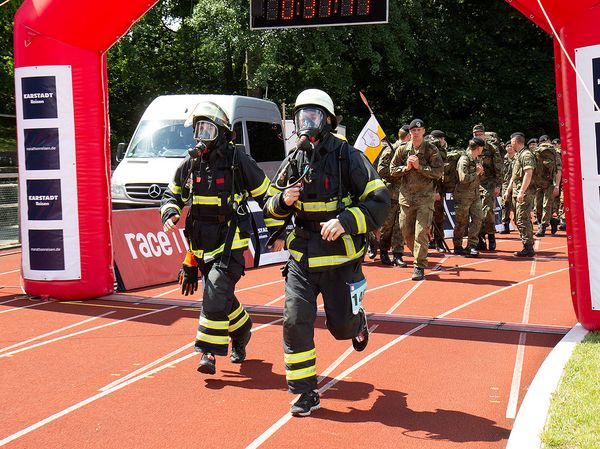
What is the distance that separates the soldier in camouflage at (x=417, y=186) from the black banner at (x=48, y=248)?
478cm

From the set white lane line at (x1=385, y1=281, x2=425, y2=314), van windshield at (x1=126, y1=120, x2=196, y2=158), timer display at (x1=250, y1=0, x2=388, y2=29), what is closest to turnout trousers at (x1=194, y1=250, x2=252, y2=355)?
white lane line at (x1=385, y1=281, x2=425, y2=314)

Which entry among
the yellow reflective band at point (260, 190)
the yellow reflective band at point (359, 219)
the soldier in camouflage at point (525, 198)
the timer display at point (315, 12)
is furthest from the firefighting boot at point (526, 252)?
the yellow reflective band at point (359, 219)

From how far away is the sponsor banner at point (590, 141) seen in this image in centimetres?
701

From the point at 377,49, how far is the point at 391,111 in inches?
208

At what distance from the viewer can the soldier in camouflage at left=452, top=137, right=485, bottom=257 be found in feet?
45.5

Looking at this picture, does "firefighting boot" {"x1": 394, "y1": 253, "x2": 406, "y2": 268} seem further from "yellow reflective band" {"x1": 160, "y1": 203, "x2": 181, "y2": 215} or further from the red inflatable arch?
"yellow reflective band" {"x1": 160, "y1": 203, "x2": 181, "y2": 215}

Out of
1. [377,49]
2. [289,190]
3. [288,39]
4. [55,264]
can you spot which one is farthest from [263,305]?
[377,49]

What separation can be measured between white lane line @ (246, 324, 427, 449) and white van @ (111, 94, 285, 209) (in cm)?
716

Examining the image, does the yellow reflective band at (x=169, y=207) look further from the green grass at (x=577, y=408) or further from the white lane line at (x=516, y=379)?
the green grass at (x=577, y=408)

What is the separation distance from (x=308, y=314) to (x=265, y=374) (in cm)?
126

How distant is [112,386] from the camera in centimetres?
605

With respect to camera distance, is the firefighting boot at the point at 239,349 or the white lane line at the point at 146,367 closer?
the white lane line at the point at 146,367

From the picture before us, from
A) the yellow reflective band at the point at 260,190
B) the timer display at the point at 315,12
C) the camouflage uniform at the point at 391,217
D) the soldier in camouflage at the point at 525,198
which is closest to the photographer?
the yellow reflective band at the point at 260,190

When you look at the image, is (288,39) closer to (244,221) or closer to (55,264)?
(55,264)
